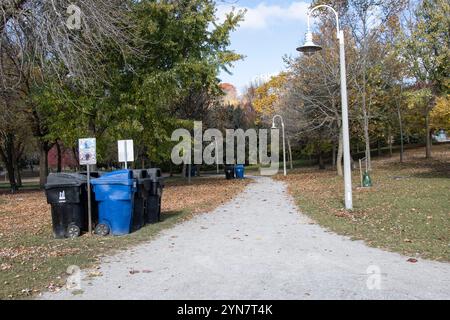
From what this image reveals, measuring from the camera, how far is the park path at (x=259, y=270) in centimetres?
589

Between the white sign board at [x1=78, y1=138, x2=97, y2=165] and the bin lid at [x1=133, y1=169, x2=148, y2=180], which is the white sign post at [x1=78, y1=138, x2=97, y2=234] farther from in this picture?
the bin lid at [x1=133, y1=169, x2=148, y2=180]

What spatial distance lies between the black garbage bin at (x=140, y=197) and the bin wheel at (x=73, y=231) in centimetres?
135

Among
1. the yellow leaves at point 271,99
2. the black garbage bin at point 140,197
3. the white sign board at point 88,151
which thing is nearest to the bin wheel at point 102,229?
the black garbage bin at point 140,197

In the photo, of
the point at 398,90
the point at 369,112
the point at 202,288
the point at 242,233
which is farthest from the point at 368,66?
the point at 202,288

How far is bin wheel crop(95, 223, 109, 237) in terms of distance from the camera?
428 inches

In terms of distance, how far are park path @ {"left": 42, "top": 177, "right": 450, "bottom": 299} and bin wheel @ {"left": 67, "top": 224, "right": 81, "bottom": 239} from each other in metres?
1.77

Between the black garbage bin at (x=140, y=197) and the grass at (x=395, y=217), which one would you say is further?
the black garbage bin at (x=140, y=197)

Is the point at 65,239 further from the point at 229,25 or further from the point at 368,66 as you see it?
the point at 368,66

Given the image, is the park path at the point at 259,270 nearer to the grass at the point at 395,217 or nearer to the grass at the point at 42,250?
the grass at the point at 42,250

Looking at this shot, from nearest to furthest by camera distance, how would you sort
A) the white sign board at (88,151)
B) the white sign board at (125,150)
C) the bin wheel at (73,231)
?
1. the bin wheel at (73,231)
2. the white sign board at (88,151)
3. the white sign board at (125,150)

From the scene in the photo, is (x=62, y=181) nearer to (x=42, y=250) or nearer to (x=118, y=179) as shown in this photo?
(x=118, y=179)

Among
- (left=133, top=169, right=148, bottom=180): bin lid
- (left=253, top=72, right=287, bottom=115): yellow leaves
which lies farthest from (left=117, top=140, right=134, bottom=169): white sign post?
(left=253, top=72, right=287, bottom=115): yellow leaves

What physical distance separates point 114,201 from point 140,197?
1060mm

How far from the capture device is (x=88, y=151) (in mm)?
11031
